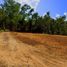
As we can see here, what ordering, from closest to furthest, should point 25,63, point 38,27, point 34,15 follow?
point 25,63 < point 38,27 < point 34,15

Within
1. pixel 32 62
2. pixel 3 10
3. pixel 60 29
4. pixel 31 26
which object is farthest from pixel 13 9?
pixel 32 62

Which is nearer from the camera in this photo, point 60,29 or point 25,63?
point 25,63

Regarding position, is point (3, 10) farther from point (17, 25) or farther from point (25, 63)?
point (25, 63)

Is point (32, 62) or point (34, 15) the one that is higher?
point (34, 15)

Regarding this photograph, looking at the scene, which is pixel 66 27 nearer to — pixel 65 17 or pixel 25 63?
pixel 65 17

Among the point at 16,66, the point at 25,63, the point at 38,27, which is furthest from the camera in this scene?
the point at 38,27

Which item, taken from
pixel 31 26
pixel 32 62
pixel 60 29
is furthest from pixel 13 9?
pixel 32 62

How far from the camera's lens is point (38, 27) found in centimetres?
7144

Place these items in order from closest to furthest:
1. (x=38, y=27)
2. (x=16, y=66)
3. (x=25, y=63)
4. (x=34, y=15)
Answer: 1. (x=16, y=66)
2. (x=25, y=63)
3. (x=38, y=27)
4. (x=34, y=15)

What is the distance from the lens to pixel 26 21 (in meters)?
75.5

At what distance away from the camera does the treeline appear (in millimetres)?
71812

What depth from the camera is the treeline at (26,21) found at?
71.8 metres

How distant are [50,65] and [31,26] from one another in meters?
63.3

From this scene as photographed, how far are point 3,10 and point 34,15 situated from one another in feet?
32.0
